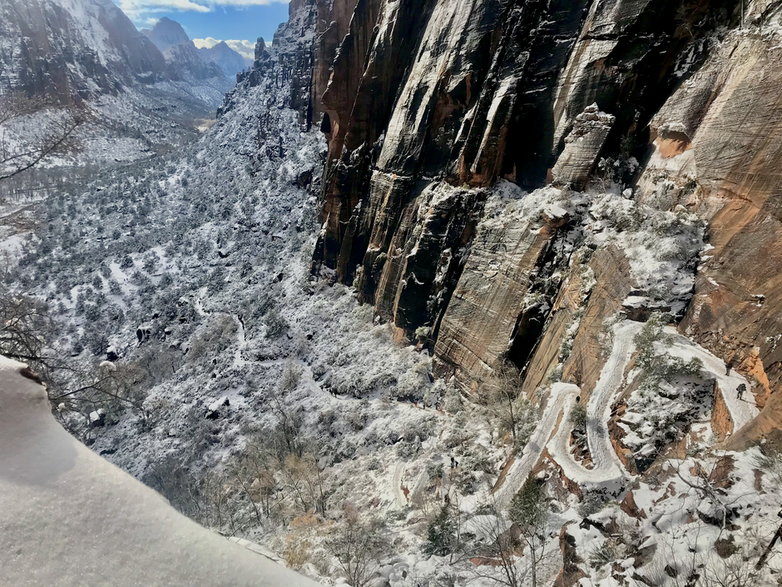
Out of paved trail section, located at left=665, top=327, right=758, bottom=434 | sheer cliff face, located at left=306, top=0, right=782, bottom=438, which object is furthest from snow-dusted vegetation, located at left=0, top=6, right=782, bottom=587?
sheer cliff face, located at left=306, top=0, right=782, bottom=438

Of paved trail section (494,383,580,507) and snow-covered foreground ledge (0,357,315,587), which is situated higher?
snow-covered foreground ledge (0,357,315,587)

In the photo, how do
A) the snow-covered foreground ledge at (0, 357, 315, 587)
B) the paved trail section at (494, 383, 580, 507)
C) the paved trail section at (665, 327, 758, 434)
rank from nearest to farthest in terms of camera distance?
the snow-covered foreground ledge at (0, 357, 315, 587), the paved trail section at (665, 327, 758, 434), the paved trail section at (494, 383, 580, 507)

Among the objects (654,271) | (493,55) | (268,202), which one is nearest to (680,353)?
(654,271)

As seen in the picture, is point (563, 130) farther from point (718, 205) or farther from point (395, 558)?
point (395, 558)

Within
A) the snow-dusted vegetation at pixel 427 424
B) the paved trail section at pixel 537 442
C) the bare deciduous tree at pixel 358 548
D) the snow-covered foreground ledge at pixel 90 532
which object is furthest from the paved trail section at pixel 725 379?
the snow-covered foreground ledge at pixel 90 532

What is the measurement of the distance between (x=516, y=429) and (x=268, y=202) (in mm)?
52486

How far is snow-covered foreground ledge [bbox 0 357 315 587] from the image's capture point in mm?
2498

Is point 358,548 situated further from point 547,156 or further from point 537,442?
point 547,156

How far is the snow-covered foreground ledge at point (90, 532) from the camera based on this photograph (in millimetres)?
2498

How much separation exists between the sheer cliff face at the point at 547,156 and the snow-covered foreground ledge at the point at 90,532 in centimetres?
1235

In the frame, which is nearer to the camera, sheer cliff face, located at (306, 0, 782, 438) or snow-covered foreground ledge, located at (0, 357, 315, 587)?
snow-covered foreground ledge, located at (0, 357, 315, 587)

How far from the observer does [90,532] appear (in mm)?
2723

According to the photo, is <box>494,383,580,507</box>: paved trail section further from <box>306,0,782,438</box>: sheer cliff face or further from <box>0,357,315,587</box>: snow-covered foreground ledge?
<box>0,357,315,587</box>: snow-covered foreground ledge

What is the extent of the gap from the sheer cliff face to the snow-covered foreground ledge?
486 inches
